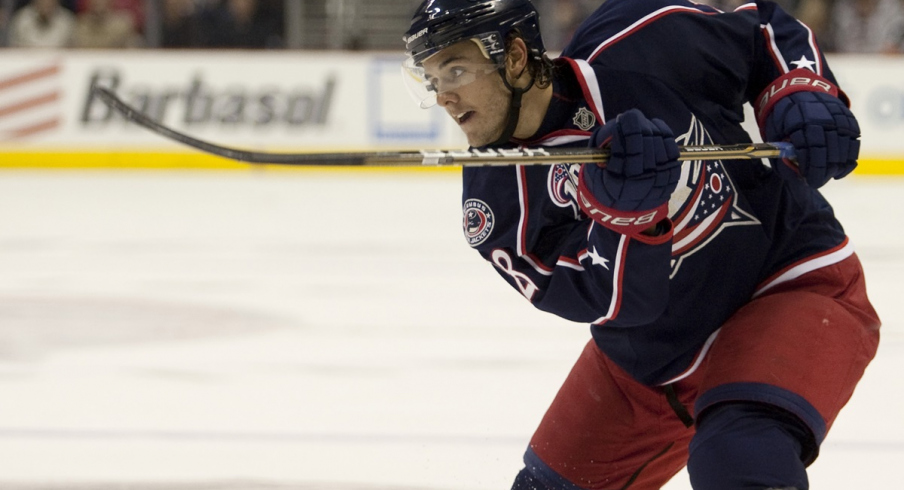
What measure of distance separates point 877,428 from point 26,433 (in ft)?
6.57

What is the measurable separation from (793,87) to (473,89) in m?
0.49

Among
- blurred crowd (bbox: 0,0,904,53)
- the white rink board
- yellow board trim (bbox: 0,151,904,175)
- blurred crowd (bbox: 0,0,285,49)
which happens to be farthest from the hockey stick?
blurred crowd (bbox: 0,0,285,49)

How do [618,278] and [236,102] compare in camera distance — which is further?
[236,102]

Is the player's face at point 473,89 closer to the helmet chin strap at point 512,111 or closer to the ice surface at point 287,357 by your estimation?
the helmet chin strap at point 512,111

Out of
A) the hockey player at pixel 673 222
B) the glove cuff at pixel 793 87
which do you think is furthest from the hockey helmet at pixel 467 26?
the glove cuff at pixel 793 87

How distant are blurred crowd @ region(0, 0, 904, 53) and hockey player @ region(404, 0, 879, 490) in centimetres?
657

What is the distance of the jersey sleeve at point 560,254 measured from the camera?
1670 millimetres

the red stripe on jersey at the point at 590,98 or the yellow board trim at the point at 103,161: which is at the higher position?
the red stripe on jersey at the point at 590,98

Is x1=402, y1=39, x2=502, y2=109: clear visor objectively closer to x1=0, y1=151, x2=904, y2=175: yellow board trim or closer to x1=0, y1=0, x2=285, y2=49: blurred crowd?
x1=0, y1=151, x2=904, y2=175: yellow board trim

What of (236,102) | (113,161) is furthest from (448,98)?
(113,161)

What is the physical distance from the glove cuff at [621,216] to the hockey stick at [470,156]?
58 millimetres

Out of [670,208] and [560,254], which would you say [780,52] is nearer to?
[670,208]

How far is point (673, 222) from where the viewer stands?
178 centimetres

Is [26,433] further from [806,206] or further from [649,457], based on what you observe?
[806,206]
